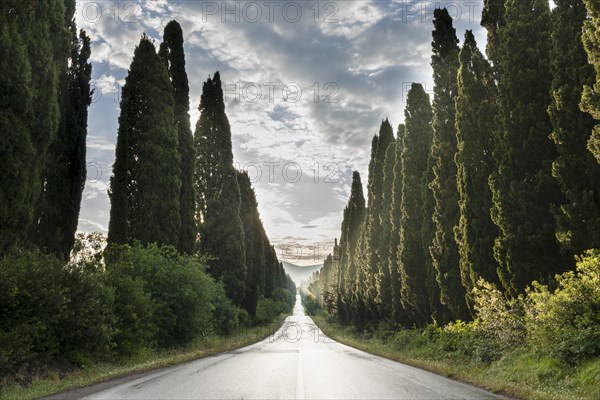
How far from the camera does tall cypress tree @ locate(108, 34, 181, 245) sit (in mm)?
24562

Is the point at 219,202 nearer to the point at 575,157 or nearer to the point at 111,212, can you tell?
the point at 111,212

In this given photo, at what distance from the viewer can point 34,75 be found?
585 inches

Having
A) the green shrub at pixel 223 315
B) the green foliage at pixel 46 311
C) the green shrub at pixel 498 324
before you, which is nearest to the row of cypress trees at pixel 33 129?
the green foliage at pixel 46 311

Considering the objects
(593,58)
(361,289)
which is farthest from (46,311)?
(361,289)

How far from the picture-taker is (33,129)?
579 inches

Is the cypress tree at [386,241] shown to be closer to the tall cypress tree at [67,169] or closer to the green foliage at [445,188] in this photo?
the green foliage at [445,188]

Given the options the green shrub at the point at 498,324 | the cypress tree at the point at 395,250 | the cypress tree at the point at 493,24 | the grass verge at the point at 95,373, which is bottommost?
the grass verge at the point at 95,373

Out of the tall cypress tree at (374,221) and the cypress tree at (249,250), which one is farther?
the cypress tree at (249,250)

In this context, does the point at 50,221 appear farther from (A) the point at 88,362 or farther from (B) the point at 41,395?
(B) the point at 41,395

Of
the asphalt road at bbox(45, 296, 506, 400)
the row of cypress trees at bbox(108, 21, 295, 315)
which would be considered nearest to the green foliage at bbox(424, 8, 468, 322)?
the asphalt road at bbox(45, 296, 506, 400)

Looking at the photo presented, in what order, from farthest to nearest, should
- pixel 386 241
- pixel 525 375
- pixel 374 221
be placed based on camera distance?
pixel 374 221
pixel 386 241
pixel 525 375

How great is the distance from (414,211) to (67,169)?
17.8 m

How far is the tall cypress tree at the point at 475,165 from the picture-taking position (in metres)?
17.8

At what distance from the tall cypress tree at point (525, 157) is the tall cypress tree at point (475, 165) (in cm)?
203
